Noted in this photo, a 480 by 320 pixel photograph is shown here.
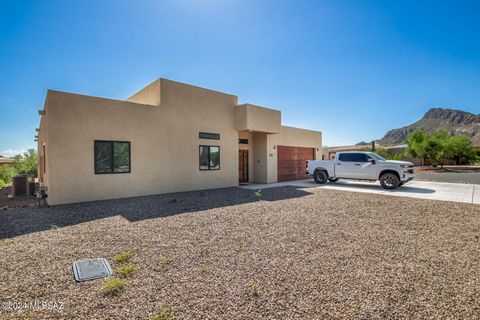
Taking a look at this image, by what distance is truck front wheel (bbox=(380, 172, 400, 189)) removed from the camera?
12658mm

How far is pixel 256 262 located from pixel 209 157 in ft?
32.4

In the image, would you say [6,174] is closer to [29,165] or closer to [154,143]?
[29,165]

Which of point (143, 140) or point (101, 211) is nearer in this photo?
point (101, 211)

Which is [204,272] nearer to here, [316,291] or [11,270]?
[316,291]

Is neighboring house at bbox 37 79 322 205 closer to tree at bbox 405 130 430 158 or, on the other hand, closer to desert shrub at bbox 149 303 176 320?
desert shrub at bbox 149 303 176 320

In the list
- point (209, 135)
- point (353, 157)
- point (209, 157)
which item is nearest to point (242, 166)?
point (209, 157)

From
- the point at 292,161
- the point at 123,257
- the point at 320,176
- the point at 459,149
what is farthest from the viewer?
the point at 459,149

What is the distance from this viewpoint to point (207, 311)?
8.80 ft

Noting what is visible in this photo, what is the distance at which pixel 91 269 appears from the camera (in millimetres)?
3789

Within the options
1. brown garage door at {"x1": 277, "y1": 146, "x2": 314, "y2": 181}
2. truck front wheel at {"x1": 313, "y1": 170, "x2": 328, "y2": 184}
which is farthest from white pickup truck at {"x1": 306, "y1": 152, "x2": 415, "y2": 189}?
brown garage door at {"x1": 277, "y1": 146, "x2": 314, "y2": 181}

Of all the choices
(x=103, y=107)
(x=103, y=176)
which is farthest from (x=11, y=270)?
(x=103, y=107)

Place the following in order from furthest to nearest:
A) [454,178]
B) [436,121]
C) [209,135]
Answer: [436,121] < [454,178] < [209,135]

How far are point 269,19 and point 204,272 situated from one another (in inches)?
433

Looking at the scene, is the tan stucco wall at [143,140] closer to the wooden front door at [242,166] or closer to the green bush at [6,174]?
the wooden front door at [242,166]
